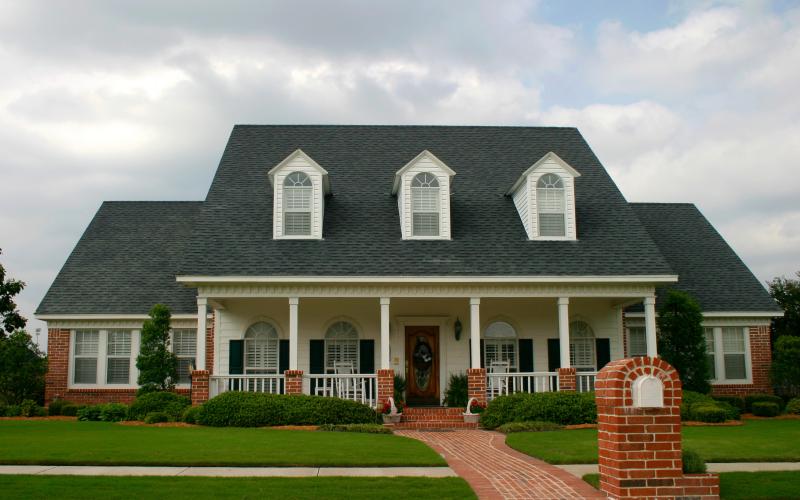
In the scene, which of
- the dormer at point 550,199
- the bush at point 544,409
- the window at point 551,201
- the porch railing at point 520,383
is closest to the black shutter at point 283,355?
the porch railing at point 520,383

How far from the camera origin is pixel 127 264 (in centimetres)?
2603

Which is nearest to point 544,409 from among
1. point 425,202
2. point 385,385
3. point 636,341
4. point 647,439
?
point 385,385

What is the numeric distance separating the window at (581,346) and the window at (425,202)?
5393mm

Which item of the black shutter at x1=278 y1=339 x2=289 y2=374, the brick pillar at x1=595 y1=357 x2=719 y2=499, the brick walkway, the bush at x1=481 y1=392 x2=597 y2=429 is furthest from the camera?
the black shutter at x1=278 y1=339 x2=289 y2=374

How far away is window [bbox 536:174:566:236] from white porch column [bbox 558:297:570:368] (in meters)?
2.52

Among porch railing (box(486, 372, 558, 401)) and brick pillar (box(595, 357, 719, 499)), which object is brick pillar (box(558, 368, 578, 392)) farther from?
brick pillar (box(595, 357, 719, 499))

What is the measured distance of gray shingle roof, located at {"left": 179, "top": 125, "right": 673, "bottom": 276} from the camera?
67.7ft

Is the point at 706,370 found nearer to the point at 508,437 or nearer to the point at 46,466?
the point at 508,437

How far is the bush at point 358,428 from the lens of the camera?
55.4 ft

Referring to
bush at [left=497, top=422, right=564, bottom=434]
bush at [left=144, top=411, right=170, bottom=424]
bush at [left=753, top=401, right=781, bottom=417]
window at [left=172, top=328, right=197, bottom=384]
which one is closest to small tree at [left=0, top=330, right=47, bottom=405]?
window at [left=172, top=328, right=197, bottom=384]

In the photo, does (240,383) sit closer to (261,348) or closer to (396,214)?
(261,348)

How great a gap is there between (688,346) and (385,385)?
9.04m

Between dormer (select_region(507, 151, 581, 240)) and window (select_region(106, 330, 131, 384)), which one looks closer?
dormer (select_region(507, 151, 581, 240))

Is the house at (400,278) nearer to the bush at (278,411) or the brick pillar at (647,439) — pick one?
the bush at (278,411)
